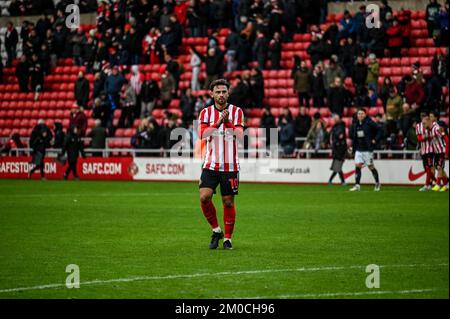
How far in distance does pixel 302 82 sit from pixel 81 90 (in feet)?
32.3

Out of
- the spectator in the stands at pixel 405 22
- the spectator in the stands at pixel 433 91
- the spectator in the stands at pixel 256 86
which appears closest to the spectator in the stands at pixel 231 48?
the spectator in the stands at pixel 256 86

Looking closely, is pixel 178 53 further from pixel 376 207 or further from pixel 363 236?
pixel 363 236

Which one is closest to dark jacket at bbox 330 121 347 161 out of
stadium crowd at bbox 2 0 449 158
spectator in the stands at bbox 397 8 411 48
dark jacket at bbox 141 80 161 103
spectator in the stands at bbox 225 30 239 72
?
stadium crowd at bbox 2 0 449 158

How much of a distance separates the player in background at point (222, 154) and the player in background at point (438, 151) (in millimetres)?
15361

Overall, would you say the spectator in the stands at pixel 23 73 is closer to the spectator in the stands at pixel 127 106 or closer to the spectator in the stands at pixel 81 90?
the spectator in the stands at pixel 81 90

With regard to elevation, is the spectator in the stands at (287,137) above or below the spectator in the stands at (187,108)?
below

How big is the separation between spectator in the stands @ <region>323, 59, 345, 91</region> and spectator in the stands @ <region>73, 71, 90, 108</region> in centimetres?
1056

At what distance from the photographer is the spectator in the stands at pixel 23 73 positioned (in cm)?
4269

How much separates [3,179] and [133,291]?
93.4 ft

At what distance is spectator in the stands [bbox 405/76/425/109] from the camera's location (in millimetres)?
31341

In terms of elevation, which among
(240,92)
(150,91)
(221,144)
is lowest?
(221,144)

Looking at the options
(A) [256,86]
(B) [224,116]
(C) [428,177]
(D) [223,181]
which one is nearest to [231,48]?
(A) [256,86]

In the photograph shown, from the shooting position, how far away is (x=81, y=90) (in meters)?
40.0

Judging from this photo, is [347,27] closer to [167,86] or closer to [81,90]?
[167,86]
